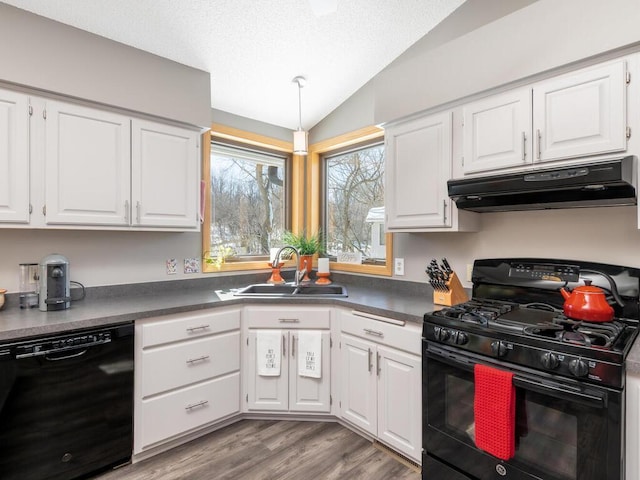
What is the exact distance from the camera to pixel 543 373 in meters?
1.35

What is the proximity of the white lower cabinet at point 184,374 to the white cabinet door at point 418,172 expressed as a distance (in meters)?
1.32

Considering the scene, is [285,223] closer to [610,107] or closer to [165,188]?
[165,188]

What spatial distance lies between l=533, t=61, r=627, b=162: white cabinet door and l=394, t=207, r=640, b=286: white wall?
41 centimetres

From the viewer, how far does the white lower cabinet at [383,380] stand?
74.1 inches

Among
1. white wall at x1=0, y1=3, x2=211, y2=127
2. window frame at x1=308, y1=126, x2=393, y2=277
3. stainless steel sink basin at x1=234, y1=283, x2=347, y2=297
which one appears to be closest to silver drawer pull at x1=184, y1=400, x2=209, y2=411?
stainless steel sink basin at x1=234, y1=283, x2=347, y2=297

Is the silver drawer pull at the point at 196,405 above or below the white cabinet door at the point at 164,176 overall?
below

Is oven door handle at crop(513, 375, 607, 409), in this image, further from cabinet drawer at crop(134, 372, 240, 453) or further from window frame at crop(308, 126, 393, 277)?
cabinet drawer at crop(134, 372, 240, 453)

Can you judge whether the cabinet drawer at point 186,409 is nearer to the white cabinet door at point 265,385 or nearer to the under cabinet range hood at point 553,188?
the white cabinet door at point 265,385

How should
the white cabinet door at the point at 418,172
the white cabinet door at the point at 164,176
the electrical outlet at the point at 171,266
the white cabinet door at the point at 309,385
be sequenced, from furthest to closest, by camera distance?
the electrical outlet at the point at 171,266 < the white cabinet door at the point at 309,385 < the white cabinet door at the point at 164,176 < the white cabinet door at the point at 418,172

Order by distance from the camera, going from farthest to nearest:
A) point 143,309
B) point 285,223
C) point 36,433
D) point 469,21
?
point 285,223 < point 469,21 < point 143,309 < point 36,433

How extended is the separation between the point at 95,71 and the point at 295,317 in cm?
194

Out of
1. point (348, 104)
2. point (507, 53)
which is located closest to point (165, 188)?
point (348, 104)

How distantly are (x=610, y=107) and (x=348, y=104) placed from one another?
2015mm

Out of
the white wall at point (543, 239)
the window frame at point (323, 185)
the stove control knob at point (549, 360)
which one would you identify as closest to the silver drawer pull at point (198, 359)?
the window frame at point (323, 185)
